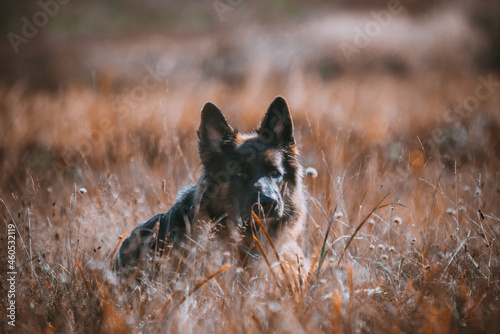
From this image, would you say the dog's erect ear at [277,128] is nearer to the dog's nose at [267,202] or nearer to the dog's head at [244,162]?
the dog's head at [244,162]

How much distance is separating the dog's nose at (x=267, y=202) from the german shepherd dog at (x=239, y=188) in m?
0.01

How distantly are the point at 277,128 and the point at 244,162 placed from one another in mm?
490

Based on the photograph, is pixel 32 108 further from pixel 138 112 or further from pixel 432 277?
pixel 432 277

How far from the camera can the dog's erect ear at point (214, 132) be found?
3.29 m

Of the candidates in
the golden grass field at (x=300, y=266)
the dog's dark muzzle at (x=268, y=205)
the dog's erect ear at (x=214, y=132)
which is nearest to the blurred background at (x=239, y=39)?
the golden grass field at (x=300, y=266)

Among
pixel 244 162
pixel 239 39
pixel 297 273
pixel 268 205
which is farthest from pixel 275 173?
pixel 239 39

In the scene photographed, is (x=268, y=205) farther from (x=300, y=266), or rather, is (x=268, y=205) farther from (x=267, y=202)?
(x=300, y=266)

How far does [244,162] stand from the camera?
10.9ft

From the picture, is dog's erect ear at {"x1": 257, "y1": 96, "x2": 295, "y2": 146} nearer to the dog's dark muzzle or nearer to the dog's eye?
the dog's eye

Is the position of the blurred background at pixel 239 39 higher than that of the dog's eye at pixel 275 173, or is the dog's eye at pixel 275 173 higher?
the blurred background at pixel 239 39

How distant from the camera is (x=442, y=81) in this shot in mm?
10875

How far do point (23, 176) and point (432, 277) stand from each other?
5.53 meters

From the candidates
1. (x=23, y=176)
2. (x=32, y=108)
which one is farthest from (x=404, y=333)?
(x=32, y=108)

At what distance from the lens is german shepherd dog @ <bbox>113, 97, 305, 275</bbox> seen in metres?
3.13
